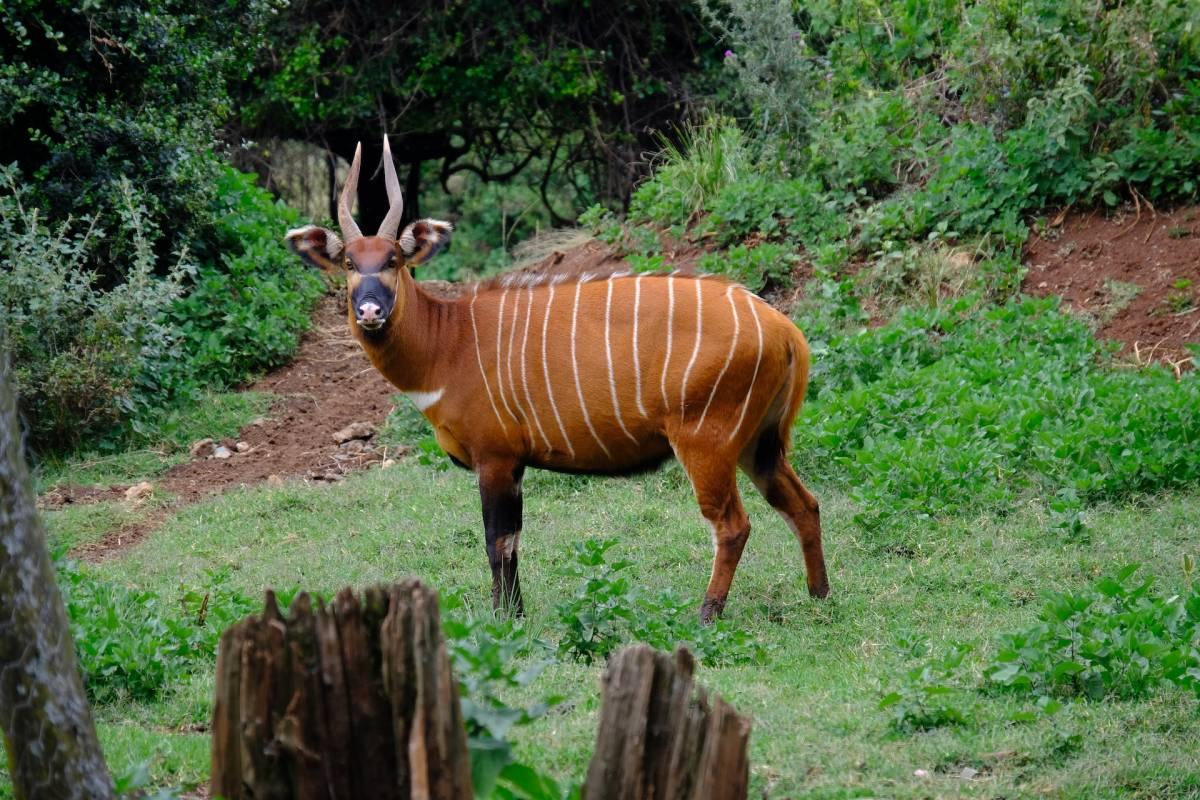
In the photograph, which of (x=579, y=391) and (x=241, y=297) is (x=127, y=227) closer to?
(x=241, y=297)

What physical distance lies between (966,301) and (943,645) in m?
4.23

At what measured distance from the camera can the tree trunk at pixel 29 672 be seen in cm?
330

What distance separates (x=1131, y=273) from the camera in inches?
376

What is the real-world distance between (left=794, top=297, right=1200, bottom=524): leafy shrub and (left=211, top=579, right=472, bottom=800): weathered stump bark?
4.72 metres

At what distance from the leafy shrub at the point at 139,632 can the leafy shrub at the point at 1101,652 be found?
2952mm

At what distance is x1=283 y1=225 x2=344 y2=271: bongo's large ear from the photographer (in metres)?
6.85

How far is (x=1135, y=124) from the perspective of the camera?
396 inches

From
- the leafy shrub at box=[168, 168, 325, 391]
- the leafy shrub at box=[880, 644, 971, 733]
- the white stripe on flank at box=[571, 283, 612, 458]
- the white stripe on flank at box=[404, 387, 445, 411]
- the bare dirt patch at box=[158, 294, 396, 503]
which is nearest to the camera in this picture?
the leafy shrub at box=[880, 644, 971, 733]

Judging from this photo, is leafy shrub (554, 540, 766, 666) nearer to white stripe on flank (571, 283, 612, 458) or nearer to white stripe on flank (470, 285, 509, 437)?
white stripe on flank (571, 283, 612, 458)

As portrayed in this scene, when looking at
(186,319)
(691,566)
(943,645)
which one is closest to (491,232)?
(186,319)

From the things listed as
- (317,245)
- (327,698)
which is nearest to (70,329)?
(317,245)

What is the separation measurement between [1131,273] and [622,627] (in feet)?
18.2

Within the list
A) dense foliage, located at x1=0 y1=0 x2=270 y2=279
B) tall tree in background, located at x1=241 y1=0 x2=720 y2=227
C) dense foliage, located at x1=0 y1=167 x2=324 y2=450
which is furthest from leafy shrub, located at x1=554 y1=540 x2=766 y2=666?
tall tree in background, located at x1=241 y1=0 x2=720 y2=227

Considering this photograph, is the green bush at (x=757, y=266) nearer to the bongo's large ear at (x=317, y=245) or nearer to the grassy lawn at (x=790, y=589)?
the grassy lawn at (x=790, y=589)
